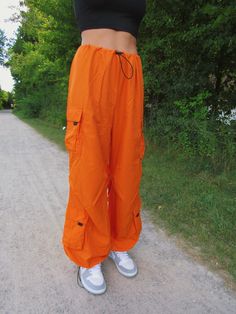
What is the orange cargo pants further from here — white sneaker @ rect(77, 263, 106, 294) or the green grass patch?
the green grass patch

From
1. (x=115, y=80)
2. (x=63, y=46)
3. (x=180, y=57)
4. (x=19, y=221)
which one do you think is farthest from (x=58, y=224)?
(x=63, y=46)

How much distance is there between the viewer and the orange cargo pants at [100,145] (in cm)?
180

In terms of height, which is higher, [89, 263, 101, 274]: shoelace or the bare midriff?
the bare midriff

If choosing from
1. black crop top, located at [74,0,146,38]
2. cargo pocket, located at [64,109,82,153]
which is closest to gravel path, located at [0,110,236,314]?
cargo pocket, located at [64,109,82,153]

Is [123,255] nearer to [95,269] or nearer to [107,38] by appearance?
[95,269]

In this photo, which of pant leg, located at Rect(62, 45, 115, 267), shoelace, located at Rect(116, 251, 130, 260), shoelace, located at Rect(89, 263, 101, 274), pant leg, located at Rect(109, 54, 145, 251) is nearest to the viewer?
pant leg, located at Rect(62, 45, 115, 267)

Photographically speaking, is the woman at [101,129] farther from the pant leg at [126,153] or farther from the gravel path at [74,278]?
the gravel path at [74,278]

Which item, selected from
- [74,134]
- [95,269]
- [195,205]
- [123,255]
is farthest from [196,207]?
[74,134]

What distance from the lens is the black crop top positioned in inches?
71.3

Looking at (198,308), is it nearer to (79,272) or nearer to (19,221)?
(79,272)

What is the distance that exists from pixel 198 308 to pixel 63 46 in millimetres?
6356

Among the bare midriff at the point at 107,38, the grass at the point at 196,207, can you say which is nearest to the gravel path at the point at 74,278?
the grass at the point at 196,207

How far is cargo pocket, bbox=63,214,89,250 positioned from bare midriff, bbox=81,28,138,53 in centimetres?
104

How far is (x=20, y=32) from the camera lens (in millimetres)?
22734
